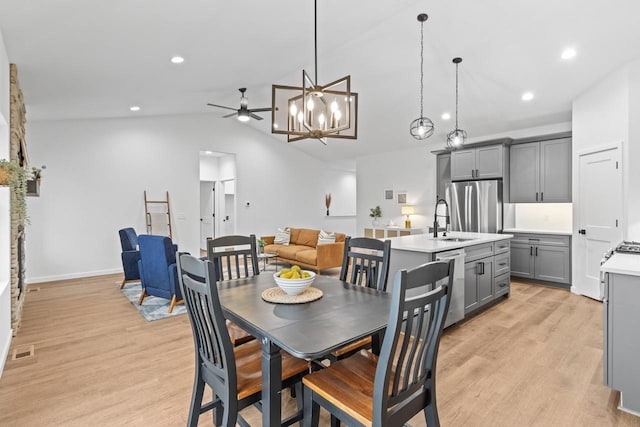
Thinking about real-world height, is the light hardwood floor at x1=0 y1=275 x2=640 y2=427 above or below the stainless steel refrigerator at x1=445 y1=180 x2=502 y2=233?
below

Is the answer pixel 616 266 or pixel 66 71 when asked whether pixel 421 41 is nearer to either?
pixel 616 266

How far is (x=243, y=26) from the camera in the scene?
130 inches

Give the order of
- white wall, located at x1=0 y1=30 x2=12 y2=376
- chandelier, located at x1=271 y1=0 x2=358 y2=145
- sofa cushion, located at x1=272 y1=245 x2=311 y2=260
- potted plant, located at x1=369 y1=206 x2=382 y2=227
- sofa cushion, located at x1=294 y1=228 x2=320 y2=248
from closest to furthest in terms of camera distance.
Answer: chandelier, located at x1=271 y1=0 x2=358 y2=145 → white wall, located at x1=0 y1=30 x2=12 y2=376 → sofa cushion, located at x1=272 y1=245 x2=311 y2=260 → sofa cushion, located at x1=294 y1=228 x2=320 y2=248 → potted plant, located at x1=369 y1=206 x2=382 y2=227

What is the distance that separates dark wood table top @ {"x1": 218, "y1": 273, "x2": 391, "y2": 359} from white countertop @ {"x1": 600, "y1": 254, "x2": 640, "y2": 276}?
1463 millimetres

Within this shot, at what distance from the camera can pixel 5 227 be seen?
9.96 ft

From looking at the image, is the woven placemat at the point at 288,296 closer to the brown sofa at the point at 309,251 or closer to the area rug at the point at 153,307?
the area rug at the point at 153,307

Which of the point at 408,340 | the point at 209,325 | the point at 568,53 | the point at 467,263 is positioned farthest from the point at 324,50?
the point at 408,340

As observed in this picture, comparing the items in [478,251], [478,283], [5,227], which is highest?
[5,227]

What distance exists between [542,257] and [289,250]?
4.41 metres

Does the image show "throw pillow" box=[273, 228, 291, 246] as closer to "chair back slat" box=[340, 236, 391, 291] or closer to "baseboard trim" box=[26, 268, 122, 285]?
"baseboard trim" box=[26, 268, 122, 285]

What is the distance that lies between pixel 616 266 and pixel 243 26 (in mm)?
3716

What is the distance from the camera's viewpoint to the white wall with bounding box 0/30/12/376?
9.14 feet

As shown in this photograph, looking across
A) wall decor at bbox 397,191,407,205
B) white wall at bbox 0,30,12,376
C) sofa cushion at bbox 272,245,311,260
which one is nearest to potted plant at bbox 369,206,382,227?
wall decor at bbox 397,191,407,205

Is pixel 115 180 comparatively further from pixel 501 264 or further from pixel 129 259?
pixel 501 264
